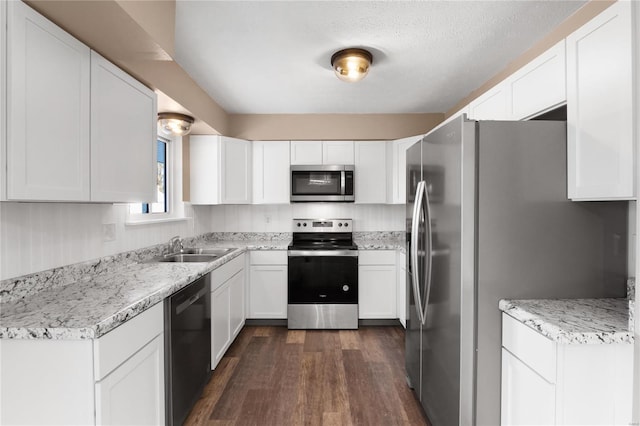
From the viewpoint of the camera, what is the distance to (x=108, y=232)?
217cm

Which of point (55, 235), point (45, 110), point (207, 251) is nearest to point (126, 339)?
point (55, 235)

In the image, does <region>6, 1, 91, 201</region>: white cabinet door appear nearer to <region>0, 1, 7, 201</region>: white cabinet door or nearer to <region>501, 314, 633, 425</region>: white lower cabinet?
<region>0, 1, 7, 201</region>: white cabinet door

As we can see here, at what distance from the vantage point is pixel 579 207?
1494 millimetres

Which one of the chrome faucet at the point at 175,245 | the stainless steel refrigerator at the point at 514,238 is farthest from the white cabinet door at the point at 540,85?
the chrome faucet at the point at 175,245

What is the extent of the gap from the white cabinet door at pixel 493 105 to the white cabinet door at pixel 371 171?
4.76 feet

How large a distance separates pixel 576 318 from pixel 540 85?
1.20 m

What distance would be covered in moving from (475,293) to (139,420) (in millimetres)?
1600

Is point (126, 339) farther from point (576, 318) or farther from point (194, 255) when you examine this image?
point (576, 318)

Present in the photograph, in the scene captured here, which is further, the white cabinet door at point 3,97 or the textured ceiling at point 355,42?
the textured ceiling at point 355,42

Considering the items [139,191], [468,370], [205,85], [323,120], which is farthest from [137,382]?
[323,120]

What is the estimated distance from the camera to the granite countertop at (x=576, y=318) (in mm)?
1151

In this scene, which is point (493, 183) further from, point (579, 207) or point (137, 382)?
point (137, 382)

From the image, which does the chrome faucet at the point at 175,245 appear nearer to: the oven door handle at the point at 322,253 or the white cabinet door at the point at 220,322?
the white cabinet door at the point at 220,322

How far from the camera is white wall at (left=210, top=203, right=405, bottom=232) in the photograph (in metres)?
4.18
